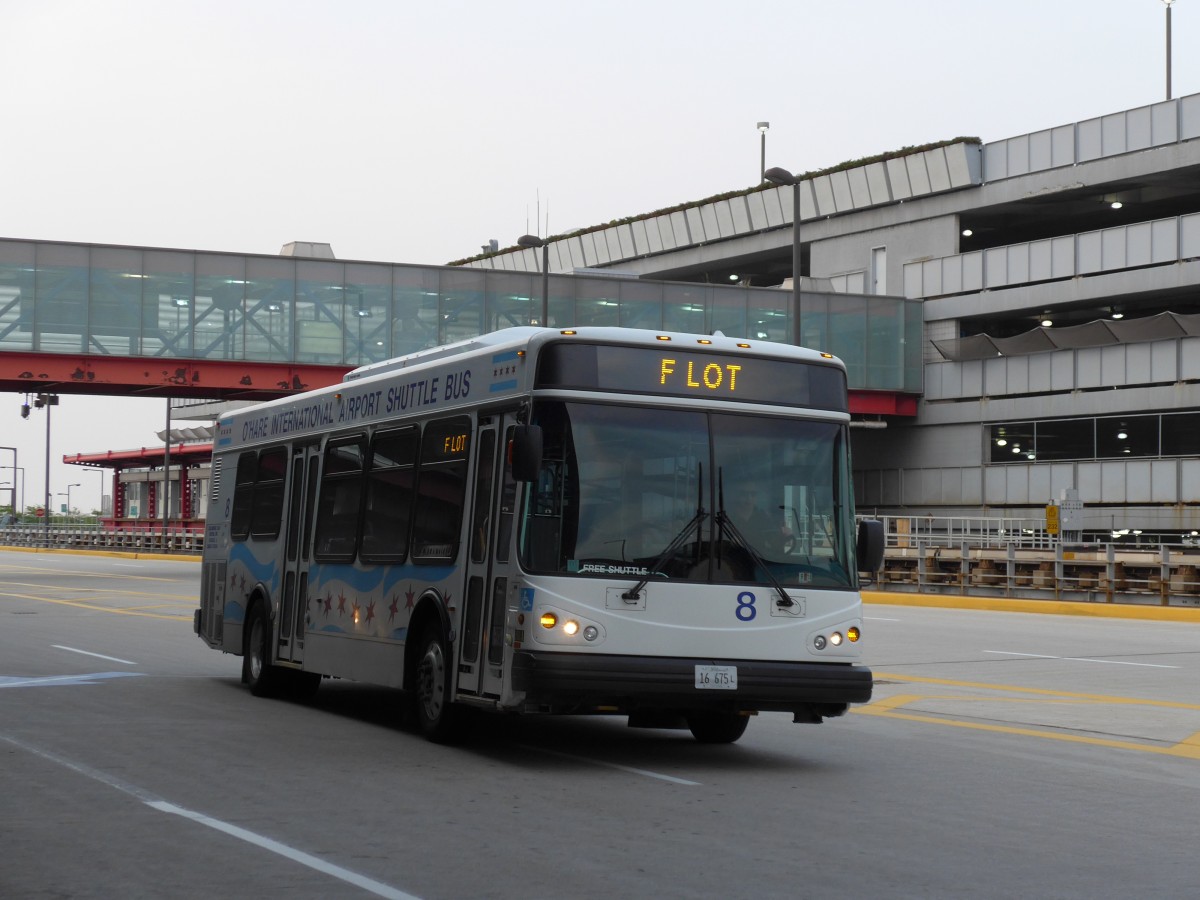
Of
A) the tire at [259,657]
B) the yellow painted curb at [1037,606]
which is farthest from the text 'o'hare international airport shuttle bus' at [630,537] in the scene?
the yellow painted curb at [1037,606]

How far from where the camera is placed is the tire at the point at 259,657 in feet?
52.4

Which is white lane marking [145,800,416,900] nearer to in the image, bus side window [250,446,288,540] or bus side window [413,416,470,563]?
bus side window [413,416,470,563]

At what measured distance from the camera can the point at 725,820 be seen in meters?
9.17

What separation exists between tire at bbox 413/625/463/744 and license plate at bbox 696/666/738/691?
2.01 meters

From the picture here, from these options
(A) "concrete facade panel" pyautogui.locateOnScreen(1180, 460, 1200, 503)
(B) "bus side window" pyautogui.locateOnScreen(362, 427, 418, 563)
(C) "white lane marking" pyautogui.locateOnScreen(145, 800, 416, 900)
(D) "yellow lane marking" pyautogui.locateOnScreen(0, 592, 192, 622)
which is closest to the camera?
(C) "white lane marking" pyautogui.locateOnScreen(145, 800, 416, 900)

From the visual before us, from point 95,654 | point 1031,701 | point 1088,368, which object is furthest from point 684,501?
point 1088,368

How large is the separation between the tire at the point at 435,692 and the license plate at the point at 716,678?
6.59 feet

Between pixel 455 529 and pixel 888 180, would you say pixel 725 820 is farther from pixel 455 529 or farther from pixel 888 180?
pixel 888 180

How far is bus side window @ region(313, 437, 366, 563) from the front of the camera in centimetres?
1420

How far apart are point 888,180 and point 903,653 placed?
45039 millimetres

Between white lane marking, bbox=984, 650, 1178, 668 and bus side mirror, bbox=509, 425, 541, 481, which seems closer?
bus side mirror, bbox=509, 425, 541, 481

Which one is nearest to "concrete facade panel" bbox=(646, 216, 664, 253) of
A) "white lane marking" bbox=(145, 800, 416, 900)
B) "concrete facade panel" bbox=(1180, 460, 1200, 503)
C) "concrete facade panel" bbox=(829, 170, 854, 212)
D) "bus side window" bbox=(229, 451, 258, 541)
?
"concrete facade panel" bbox=(829, 170, 854, 212)

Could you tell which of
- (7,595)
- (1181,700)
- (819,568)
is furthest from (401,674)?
(7,595)

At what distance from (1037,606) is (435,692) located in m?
24.5
